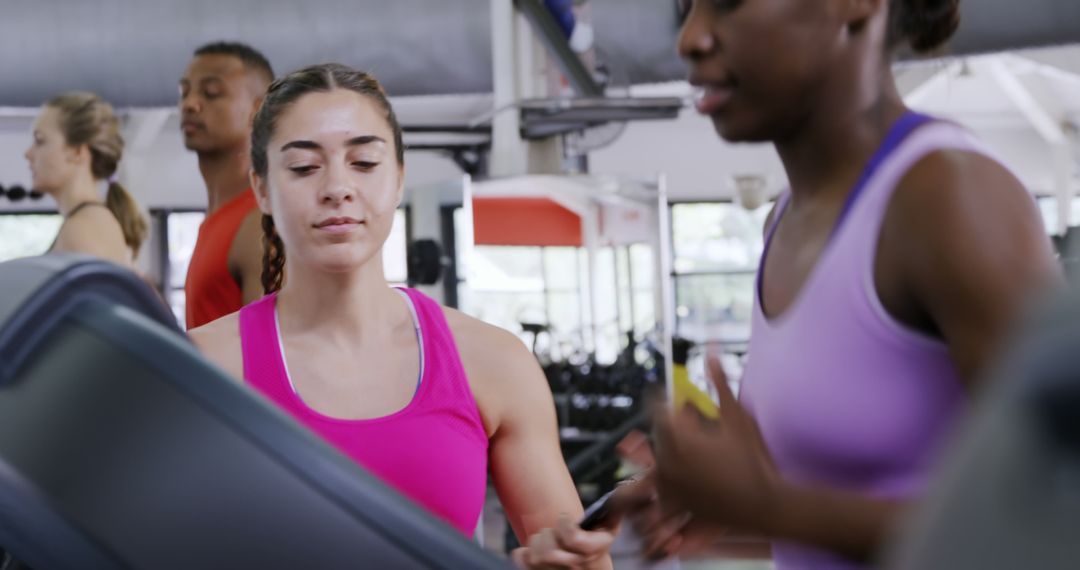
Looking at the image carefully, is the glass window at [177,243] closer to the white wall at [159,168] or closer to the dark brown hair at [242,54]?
the white wall at [159,168]

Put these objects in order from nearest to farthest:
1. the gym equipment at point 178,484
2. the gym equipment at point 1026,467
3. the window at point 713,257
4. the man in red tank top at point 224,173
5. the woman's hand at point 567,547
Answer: the gym equipment at point 1026,467 < the gym equipment at point 178,484 < the woman's hand at point 567,547 < the man in red tank top at point 224,173 < the window at point 713,257

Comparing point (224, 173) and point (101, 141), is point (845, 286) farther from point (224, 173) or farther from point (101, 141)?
point (101, 141)

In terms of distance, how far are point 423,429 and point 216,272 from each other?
0.82 m

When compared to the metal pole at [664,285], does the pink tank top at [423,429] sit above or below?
above

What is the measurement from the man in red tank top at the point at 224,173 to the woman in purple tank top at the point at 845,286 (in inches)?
49.6

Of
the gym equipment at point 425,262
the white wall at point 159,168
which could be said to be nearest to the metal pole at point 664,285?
the gym equipment at point 425,262

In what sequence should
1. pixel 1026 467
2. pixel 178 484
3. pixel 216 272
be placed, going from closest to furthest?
pixel 1026 467
pixel 178 484
pixel 216 272

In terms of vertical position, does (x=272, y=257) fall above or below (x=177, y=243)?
above

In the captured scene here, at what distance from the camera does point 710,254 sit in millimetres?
13820

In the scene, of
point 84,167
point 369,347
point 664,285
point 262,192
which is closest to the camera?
point 369,347

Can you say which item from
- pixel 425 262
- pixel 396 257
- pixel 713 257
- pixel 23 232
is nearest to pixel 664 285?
pixel 425 262

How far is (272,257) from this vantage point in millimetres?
1922

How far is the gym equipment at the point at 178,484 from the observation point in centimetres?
46

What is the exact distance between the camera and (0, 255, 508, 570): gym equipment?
46 cm
